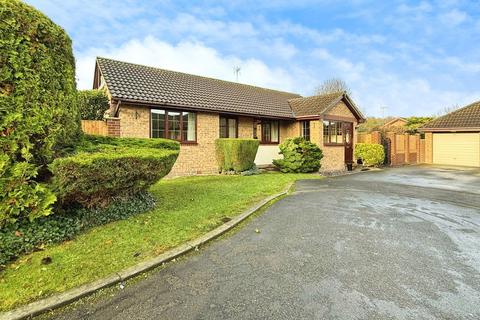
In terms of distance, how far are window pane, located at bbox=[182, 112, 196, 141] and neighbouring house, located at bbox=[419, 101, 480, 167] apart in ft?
64.1

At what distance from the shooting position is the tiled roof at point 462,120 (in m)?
19.4

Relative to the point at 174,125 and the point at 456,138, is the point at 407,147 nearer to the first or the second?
the point at 456,138

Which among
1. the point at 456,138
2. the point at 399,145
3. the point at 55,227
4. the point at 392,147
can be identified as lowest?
the point at 55,227

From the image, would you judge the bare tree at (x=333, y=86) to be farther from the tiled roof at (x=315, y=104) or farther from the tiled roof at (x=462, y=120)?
the tiled roof at (x=315, y=104)

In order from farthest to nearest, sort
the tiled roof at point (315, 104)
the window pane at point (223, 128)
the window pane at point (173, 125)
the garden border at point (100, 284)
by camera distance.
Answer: the tiled roof at point (315, 104)
the window pane at point (223, 128)
the window pane at point (173, 125)
the garden border at point (100, 284)

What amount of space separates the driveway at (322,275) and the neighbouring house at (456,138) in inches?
704

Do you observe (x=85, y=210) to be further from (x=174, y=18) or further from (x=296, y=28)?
(x=296, y=28)

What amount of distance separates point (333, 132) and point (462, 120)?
11674 mm

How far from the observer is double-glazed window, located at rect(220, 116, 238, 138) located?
562 inches

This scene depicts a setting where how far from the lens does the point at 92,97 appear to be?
12.4m

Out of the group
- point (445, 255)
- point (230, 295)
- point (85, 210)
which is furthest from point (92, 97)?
point (445, 255)

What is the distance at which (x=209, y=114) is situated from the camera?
1338cm

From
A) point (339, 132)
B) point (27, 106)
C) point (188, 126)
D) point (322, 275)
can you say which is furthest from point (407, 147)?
point (27, 106)

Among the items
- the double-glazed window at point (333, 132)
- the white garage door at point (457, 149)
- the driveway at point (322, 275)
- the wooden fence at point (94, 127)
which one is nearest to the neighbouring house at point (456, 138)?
the white garage door at point (457, 149)
